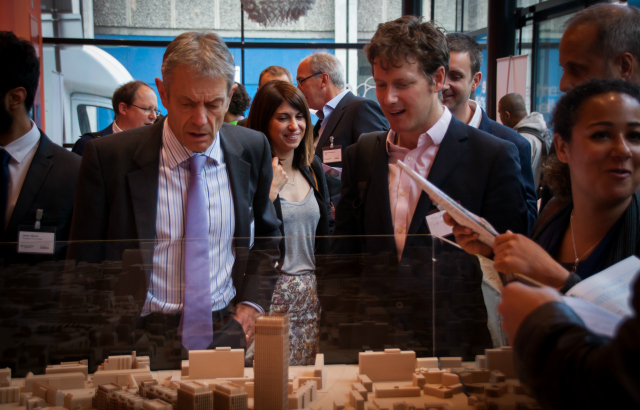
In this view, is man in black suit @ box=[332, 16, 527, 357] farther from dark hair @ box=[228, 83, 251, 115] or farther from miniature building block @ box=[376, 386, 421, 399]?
dark hair @ box=[228, 83, 251, 115]

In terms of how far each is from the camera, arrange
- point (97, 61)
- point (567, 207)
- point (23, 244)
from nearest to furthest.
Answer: point (23, 244) < point (567, 207) < point (97, 61)

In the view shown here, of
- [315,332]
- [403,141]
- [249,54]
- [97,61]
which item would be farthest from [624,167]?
[97,61]

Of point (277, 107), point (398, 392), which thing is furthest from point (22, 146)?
point (398, 392)

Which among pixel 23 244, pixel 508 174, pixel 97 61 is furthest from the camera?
pixel 97 61

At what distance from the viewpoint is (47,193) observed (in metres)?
2.42

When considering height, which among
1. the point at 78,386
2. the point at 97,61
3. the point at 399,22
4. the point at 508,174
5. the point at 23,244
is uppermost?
the point at 97,61

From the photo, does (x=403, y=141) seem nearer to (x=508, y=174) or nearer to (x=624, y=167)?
(x=508, y=174)

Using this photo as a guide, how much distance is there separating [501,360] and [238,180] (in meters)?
1.25

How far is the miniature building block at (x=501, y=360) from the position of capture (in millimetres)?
1365

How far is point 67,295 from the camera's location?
182 centimetres

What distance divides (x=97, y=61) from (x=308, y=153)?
7241mm

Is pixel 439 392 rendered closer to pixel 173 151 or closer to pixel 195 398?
pixel 195 398

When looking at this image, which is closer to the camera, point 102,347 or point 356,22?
point 102,347

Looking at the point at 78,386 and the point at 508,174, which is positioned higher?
the point at 508,174
